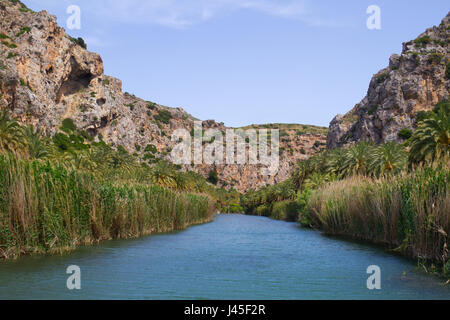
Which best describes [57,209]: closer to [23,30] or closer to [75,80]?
[23,30]

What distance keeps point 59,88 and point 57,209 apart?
94.3 metres

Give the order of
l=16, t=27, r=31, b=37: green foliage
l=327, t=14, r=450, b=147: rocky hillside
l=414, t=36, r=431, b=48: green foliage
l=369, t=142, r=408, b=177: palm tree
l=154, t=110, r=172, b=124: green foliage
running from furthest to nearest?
l=154, t=110, r=172, b=124: green foliage → l=414, t=36, r=431, b=48: green foliage → l=327, t=14, r=450, b=147: rocky hillside → l=16, t=27, r=31, b=37: green foliage → l=369, t=142, r=408, b=177: palm tree

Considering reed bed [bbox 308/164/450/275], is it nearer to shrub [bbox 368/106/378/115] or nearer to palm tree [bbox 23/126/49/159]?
palm tree [bbox 23/126/49/159]

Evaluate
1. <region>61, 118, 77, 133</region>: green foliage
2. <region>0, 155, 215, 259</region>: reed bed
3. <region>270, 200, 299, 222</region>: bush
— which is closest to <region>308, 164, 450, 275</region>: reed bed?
<region>0, 155, 215, 259</region>: reed bed

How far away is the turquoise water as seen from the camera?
14.2m

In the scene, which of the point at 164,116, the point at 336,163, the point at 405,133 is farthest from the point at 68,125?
the point at 405,133

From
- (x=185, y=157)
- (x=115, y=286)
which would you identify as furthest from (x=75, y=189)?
(x=185, y=157)

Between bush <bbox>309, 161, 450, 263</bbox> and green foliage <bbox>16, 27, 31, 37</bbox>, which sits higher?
green foliage <bbox>16, 27, 31, 37</bbox>

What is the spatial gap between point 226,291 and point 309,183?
57781mm

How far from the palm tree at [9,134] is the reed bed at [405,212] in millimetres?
34613

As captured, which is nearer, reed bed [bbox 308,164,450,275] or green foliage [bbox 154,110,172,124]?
reed bed [bbox 308,164,450,275]

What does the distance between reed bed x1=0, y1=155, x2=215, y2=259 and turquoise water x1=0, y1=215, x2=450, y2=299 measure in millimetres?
1063

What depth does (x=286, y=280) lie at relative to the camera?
17109 millimetres

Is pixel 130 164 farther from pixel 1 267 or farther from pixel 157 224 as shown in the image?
→ pixel 1 267
